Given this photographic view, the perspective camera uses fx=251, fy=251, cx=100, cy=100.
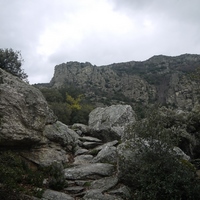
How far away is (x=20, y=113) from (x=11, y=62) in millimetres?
14843

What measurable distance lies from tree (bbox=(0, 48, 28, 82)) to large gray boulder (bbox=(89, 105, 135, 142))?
890 cm

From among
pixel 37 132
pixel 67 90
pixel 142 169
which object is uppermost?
pixel 67 90

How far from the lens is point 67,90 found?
45.7 metres

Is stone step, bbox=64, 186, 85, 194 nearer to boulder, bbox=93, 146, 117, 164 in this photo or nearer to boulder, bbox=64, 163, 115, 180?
boulder, bbox=64, 163, 115, 180

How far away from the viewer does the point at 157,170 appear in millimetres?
9023

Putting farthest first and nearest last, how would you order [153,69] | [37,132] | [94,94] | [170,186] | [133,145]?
[153,69]
[94,94]
[37,132]
[133,145]
[170,186]

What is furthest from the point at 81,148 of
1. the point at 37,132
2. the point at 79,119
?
the point at 79,119

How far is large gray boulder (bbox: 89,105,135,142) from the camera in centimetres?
1942

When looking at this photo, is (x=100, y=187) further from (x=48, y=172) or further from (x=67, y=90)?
(x=67, y=90)

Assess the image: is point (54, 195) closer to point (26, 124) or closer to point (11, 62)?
point (26, 124)

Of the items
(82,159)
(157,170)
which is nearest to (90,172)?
(82,159)

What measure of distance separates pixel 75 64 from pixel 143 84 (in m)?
27.3

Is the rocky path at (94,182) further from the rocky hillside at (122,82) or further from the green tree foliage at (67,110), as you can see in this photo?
the rocky hillside at (122,82)

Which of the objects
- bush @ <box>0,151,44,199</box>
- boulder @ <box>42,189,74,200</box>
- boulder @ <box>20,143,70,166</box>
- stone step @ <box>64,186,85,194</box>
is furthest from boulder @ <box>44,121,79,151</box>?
boulder @ <box>42,189,74,200</box>
